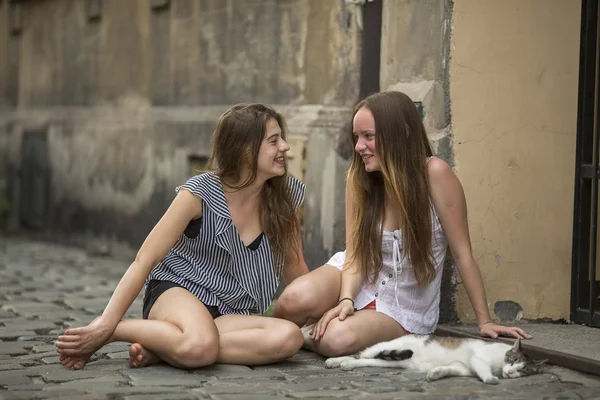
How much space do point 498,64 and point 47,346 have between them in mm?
3031

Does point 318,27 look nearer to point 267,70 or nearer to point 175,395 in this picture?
point 267,70

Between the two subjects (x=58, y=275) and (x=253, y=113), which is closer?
(x=253, y=113)

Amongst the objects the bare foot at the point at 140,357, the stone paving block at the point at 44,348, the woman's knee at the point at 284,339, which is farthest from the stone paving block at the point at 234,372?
the stone paving block at the point at 44,348

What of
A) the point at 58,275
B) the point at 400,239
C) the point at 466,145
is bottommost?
the point at 58,275

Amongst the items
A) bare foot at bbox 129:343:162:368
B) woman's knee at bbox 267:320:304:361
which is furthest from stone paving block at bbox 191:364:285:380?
bare foot at bbox 129:343:162:368

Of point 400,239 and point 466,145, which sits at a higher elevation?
point 466,145

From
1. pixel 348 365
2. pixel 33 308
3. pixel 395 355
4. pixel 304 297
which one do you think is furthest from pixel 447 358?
pixel 33 308

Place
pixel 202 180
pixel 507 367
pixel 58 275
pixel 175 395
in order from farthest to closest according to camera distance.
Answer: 1. pixel 58 275
2. pixel 202 180
3. pixel 507 367
4. pixel 175 395

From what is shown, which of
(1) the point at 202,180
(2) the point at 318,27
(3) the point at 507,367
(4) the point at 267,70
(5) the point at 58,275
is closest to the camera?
(3) the point at 507,367

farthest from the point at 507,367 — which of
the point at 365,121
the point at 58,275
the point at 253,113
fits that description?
the point at 58,275

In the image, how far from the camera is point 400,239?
5781 millimetres

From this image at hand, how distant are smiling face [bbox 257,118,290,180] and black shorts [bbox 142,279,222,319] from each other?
28.5 inches

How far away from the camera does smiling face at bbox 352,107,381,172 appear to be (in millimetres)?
5636

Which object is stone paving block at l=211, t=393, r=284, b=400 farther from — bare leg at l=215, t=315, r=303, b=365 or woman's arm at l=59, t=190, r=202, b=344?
woman's arm at l=59, t=190, r=202, b=344
